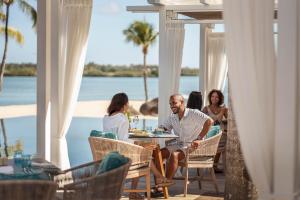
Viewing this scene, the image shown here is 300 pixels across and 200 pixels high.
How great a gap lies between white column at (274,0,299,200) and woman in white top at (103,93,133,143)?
244 cm

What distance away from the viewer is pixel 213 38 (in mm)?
12469

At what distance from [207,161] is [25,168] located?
2.88 meters

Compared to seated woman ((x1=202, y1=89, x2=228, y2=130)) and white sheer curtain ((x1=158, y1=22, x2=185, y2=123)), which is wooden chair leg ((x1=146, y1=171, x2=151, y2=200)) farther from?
white sheer curtain ((x1=158, y1=22, x2=185, y2=123))

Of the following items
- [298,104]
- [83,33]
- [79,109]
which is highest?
[83,33]

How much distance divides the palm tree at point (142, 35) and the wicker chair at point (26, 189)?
47.4 m

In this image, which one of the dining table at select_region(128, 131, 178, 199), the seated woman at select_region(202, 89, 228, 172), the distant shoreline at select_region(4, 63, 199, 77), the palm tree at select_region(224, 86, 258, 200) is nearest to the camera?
the palm tree at select_region(224, 86, 258, 200)

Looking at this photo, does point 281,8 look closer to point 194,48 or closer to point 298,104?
point 298,104

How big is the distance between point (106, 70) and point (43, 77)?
45.6 metres

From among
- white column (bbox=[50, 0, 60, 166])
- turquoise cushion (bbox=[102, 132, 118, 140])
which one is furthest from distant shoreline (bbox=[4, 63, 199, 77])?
turquoise cushion (bbox=[102, 132, 118, 140])

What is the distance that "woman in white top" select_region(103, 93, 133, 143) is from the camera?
6.86 metres

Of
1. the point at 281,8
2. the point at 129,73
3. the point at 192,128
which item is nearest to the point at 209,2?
the point at 192,128

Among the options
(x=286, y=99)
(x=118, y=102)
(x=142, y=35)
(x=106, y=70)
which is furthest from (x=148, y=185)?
(x=106, y=70)

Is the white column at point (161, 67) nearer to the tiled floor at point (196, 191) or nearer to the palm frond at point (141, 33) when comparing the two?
the tiled floor at point (196, 191)

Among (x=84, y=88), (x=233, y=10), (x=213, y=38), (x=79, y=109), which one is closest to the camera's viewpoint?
(x=233, y=10)
